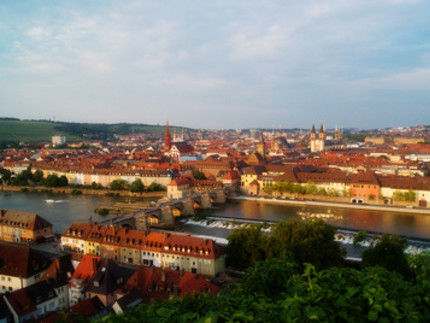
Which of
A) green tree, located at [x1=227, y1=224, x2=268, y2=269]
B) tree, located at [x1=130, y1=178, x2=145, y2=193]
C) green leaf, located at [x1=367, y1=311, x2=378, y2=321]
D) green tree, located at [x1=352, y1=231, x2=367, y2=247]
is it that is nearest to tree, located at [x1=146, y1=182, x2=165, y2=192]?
tree, located at [x1=130, y1=178, x2=145, y2=193]

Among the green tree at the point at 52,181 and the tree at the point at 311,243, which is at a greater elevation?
the tree at the point at 311,243

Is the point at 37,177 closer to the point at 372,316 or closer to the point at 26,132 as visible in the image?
the point at 372,316

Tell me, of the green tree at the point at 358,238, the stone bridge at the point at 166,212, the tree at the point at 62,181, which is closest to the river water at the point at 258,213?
the stone bridge at the point at 166,212

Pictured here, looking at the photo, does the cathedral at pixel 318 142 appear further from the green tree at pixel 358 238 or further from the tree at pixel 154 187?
the green tree at pixel 358 238

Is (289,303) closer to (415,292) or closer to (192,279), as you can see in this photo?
(415,292)

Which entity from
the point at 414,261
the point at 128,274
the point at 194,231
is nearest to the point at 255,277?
the point at 414,261

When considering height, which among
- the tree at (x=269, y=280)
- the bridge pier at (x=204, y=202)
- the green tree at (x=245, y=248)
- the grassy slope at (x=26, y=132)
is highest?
the grassy slope at (x=26, y=132)

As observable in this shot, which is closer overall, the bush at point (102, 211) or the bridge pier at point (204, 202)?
the bush at point (102, 211)

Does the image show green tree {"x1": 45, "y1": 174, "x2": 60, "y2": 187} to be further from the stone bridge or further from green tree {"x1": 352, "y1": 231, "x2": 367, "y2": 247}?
green tree {"x1": 352, "y1": 231, "x2": 367, "y2": 247}
